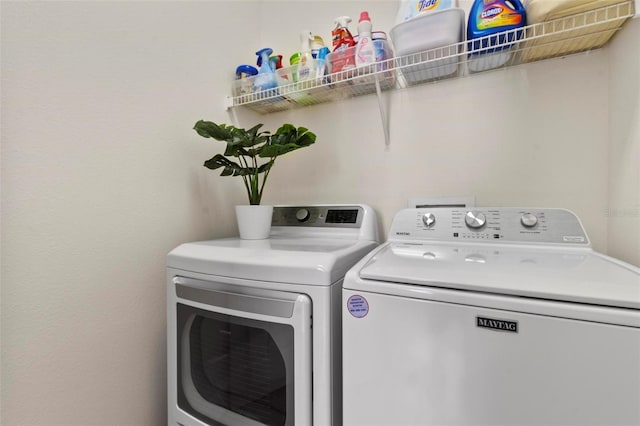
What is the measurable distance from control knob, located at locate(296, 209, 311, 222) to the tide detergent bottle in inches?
34.2

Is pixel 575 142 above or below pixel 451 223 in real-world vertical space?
above

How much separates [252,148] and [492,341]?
3.33ft

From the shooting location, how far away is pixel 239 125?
1594 mm

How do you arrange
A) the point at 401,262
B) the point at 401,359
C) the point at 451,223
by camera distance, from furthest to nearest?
1. the point at 451,223
2. the point at 401,262
3. the point at 401,359

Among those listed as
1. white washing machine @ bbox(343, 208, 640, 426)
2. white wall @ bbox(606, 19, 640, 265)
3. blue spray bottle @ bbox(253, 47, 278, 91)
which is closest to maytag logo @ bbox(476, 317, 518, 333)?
white washing machine @ bbox(343, 208, 640, 426)

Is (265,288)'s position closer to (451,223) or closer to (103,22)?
(451,223)

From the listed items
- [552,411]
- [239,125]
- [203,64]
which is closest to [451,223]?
[552,411]

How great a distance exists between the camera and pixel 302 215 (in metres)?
1.42

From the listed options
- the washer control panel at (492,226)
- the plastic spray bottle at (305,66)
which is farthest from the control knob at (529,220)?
the plastic spray bottle at (305,66)

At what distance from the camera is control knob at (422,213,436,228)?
1.11 meters

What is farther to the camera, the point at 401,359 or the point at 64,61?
the point at 64,61

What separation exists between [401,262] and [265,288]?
0.37m

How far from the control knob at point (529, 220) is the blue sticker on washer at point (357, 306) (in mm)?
631

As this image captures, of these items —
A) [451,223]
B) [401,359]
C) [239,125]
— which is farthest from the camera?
[239,125]
